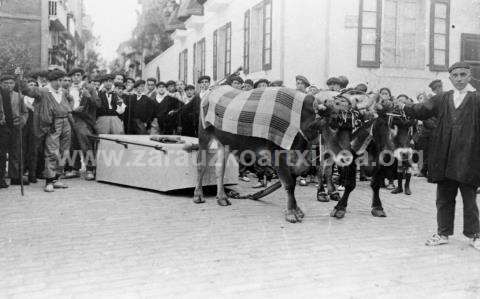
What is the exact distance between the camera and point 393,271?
4410 millimetres

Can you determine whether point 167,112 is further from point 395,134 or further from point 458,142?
point 458,142

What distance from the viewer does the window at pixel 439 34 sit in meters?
12.9

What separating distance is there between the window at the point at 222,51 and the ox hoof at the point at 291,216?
999cm

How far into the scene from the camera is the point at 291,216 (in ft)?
21.1

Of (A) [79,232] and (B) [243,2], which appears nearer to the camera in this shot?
(A) [79,232]

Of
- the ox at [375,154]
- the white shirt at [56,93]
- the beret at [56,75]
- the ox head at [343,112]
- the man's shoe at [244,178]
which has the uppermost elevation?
the beret at [56,75]

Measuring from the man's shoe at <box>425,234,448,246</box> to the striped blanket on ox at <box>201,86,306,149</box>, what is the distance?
6.29 feet

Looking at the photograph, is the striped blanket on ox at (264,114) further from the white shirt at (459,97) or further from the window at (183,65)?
the window at (183,65)

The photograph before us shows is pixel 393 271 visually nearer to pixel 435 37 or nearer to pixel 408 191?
pixel 408 191

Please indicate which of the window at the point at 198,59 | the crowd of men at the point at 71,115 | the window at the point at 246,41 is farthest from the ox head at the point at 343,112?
the window at the point at 198,59

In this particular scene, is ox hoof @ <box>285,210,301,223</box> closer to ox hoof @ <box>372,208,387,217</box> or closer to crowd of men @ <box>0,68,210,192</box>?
ox hoof @ <box>372,208,387,217</box>

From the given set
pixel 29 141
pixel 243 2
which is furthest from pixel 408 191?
pixel 243 2

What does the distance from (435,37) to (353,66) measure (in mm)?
2485

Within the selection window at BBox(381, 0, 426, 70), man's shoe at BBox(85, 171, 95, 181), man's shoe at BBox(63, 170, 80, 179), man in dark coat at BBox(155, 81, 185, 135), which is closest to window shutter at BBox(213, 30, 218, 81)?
window at BBox(381, 0, 426, 70)
